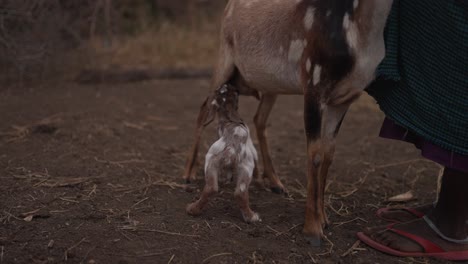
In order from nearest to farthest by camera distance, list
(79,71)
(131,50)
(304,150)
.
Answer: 1. (304,150)
2. (79,71)
3. (131,50)

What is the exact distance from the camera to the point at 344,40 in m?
3.37

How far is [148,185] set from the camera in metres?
4.39

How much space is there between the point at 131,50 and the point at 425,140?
21.0 ft

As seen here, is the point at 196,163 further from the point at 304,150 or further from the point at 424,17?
the point at 424,17

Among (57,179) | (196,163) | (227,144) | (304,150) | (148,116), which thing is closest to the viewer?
(227,144)

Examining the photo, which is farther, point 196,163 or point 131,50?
point 131,50

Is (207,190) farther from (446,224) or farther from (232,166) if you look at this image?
(446,224)

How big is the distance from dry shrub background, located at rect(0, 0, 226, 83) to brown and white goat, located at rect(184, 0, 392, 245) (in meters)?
3.08

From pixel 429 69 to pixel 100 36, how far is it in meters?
5.87

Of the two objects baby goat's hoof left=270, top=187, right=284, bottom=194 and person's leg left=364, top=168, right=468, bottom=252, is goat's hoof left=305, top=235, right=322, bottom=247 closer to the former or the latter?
person's leg left=364, top=168, right=468, bottom=252

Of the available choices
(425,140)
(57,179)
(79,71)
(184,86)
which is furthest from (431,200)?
(79,71)

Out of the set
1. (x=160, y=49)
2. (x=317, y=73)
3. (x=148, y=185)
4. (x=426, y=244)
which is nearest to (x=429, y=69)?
(x=317, y=73)

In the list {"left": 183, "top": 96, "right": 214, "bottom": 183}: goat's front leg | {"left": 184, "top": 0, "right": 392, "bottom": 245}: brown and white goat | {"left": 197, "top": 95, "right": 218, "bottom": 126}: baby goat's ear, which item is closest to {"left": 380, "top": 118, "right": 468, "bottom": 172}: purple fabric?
{"left": 184, "top": 0, "right": 392, "bottom": 245}: brown and white goat

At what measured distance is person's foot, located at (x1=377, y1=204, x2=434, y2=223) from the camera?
4.10 meters
